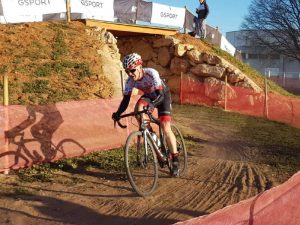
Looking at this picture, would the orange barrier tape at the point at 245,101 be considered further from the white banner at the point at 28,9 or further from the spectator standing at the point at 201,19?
the white banner at the point at 28,9

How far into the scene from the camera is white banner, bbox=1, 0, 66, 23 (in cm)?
1319

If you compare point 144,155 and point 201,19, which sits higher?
point 201,19

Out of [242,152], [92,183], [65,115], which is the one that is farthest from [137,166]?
[242,152]

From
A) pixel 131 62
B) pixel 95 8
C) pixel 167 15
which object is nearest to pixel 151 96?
pixel 131 62

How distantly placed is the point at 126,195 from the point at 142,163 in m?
0.47

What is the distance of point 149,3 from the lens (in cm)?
1827

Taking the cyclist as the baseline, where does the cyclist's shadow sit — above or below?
below

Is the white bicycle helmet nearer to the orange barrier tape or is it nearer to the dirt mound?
the dirt mound

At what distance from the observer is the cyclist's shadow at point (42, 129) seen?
6.98m

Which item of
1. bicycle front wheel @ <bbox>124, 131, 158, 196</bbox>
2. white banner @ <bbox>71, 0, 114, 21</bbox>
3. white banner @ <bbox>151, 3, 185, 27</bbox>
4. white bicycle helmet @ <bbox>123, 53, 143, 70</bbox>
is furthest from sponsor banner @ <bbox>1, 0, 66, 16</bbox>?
bicycle front wheel @ <bbox>124, 131, 158, 196</bbox>

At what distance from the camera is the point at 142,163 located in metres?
5.96

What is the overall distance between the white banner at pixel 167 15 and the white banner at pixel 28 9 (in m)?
5.14

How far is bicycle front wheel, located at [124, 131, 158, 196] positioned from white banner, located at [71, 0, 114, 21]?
33.1 feet

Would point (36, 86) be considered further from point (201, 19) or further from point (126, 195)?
point (201, 19)
